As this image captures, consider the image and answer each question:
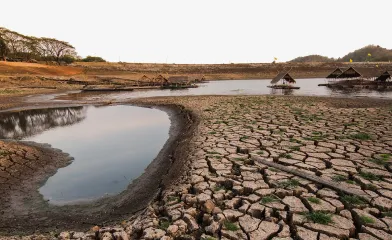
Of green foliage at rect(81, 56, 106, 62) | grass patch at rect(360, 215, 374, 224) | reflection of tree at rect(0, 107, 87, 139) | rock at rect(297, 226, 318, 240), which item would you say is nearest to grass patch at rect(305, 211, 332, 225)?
rock at rect(297, 226, 318, 240)

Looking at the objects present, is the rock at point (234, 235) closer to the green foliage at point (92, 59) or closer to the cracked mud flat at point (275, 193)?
the cracked mud flat at point (275, 193)

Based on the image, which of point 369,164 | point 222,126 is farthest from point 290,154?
point 222,126

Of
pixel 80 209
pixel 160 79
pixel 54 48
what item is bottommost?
pixel 80 209

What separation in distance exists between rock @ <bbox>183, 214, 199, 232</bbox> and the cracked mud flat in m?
0.02

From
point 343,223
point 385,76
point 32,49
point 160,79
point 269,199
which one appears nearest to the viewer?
point 343,223

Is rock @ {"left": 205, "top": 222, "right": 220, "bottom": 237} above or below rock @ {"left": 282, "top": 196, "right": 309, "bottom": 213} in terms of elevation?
below

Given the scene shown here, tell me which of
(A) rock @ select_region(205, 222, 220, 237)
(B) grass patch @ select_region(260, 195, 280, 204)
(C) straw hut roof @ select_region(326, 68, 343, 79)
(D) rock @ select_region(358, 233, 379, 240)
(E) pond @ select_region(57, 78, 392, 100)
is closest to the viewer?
(D) rock @ select_region(358, 233, 379, 240)

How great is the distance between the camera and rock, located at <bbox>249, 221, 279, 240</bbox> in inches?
115

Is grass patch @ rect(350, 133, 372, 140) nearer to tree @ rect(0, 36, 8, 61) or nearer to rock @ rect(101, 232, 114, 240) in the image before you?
rock @ rect(101, 232, 114, 240)

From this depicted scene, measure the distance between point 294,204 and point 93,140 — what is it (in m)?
9.26

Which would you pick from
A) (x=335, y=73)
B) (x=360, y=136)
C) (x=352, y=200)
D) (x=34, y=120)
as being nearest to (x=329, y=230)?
(x=352, y=200)

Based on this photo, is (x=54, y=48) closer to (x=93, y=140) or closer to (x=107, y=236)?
(x=93, y=140)

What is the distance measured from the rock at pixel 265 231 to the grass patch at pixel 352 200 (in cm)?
119

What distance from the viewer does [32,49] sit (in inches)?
2263
